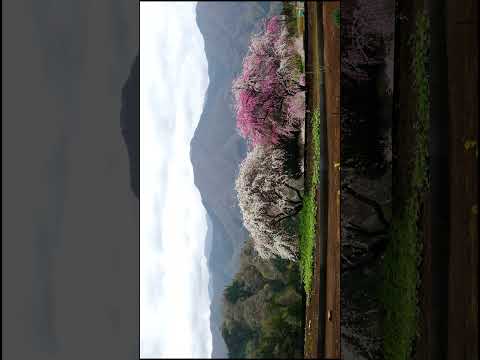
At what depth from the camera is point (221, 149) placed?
8.37ft

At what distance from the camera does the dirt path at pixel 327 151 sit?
7.75 feet

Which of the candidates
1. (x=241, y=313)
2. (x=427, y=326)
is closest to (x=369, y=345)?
(x=427, y=326)

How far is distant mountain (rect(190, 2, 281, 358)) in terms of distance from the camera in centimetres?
252

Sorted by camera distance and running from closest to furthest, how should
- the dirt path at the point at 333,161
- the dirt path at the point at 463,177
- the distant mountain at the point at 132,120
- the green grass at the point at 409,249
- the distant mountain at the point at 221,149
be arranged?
the dirt path at the point at 463,177, the distant mountain at the point at 132,120, the green grass at the point at 409,249, the dirt path at the point at 333,161, the distant mountain at the point at 221,149

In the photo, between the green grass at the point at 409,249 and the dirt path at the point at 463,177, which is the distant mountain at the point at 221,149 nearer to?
the green grass at the point at 409,249

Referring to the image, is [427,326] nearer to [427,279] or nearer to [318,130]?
[427,279]

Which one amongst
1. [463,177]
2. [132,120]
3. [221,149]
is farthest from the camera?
[221,149]

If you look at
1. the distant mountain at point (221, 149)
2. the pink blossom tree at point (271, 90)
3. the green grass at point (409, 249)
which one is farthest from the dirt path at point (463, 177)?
the distant mountain at point (221, 149)

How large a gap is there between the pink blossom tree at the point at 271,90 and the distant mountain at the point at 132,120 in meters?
0.85

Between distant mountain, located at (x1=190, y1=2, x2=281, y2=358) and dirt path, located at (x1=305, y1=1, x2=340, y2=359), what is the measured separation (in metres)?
0.38

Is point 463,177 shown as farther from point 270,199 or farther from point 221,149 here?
point 221,149

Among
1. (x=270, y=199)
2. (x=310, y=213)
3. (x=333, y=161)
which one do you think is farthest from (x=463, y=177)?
(x=270, y=199)

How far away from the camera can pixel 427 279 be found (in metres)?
1.79

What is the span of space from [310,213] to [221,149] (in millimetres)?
636
